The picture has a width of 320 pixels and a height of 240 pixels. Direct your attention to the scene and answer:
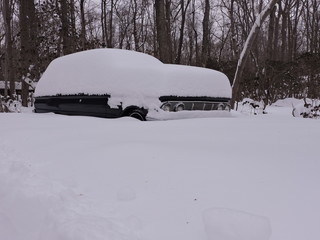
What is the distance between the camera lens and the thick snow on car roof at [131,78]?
12.5ft

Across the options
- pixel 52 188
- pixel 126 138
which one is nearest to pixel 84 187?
pixel 52 188

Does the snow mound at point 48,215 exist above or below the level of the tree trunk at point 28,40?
below

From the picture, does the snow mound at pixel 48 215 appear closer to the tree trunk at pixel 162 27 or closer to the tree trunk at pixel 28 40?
the tree trunk at pixel 162 27

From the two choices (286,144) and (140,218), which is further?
(286,144)

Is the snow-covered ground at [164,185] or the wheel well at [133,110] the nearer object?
the snow-covered ground at [164,185]

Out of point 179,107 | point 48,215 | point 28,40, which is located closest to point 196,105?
point 179,107

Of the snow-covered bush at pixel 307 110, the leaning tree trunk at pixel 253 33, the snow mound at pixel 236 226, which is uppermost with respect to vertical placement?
the leaning tree trunk at pixel 253 33

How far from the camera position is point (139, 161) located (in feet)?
6.95

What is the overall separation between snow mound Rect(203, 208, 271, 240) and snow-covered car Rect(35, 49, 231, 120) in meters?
2.49

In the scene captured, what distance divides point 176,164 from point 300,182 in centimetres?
78

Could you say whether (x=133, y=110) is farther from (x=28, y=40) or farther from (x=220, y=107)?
(x=28, y=40)

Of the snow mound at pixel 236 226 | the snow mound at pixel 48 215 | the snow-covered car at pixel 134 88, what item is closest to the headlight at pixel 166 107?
the snow-covered car at pixel 134 88

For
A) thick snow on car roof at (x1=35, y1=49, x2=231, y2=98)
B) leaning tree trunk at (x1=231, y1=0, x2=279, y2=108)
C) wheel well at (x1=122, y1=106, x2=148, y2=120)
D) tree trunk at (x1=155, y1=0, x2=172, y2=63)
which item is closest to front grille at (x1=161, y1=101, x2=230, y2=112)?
thick snow on car roof at (x1=35, y1=49, x2=231, y2=98)

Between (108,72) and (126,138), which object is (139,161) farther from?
(108,72)
